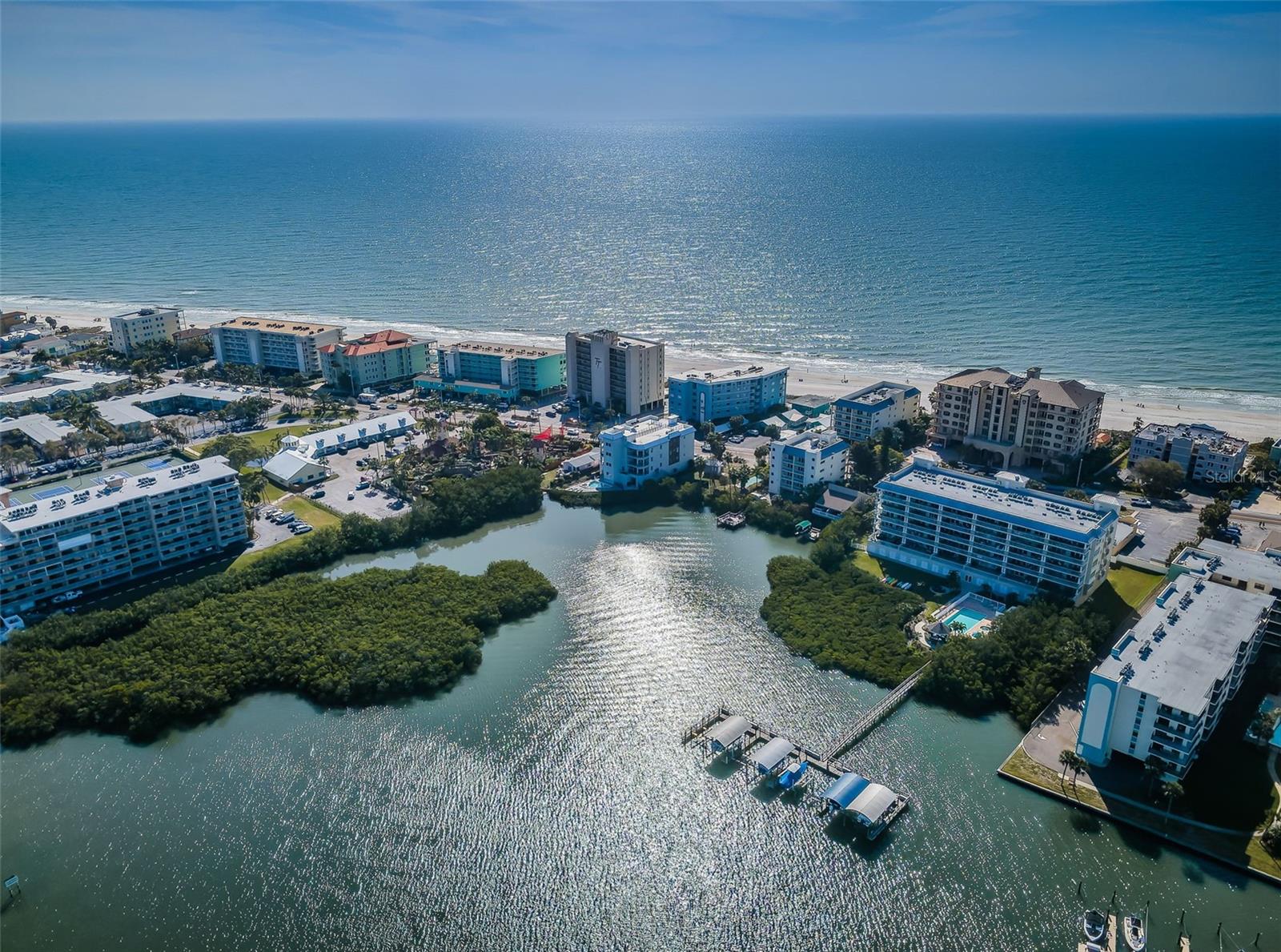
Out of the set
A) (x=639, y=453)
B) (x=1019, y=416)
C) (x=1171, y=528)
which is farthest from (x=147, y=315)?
(x=1171, y=528)

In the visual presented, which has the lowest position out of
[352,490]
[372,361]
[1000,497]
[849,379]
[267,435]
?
[352,490]

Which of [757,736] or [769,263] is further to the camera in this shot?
[769,263]

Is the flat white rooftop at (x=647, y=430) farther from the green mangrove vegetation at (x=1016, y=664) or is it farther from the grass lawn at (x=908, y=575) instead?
the green mangrove vegetation at (x=1016, y=664)

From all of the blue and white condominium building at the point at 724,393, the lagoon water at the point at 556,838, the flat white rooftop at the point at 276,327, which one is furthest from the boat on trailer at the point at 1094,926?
the flat white rooftop at the point at 276,327

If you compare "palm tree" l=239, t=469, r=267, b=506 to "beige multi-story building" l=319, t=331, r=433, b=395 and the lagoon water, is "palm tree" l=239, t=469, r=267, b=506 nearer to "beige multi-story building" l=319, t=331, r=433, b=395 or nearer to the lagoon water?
the lagoon water

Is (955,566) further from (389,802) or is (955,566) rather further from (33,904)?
(33,904)

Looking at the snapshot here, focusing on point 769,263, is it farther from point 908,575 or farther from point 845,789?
point 845,789
